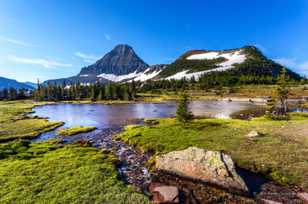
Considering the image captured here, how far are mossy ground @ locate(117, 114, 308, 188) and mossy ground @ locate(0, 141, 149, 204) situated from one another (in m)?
9.83

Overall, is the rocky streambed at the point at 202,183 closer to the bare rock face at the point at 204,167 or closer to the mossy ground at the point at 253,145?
the bare rock face at the point at 204,167

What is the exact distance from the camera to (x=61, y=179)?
18625 millimetres

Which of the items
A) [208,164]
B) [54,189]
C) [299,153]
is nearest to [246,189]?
[208,164]

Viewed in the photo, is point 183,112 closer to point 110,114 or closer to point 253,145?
point 253,145

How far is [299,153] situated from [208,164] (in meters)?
13.7

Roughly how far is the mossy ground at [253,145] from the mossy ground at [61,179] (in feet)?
32.3

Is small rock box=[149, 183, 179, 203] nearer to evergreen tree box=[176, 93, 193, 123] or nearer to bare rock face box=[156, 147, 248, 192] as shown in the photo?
bare rock face box=[156, 147, 248, 192]

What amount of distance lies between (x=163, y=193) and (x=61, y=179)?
1005cm

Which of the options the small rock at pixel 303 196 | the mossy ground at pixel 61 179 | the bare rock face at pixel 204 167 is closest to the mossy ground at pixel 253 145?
the small rock at pixel 303 196

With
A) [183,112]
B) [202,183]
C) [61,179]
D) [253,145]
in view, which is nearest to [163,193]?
[202,183]

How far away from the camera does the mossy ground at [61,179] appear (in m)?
15.7

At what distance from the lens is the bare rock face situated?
17984mm

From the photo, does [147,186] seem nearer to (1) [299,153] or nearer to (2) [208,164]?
(2) [208,164]

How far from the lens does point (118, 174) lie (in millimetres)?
20734
